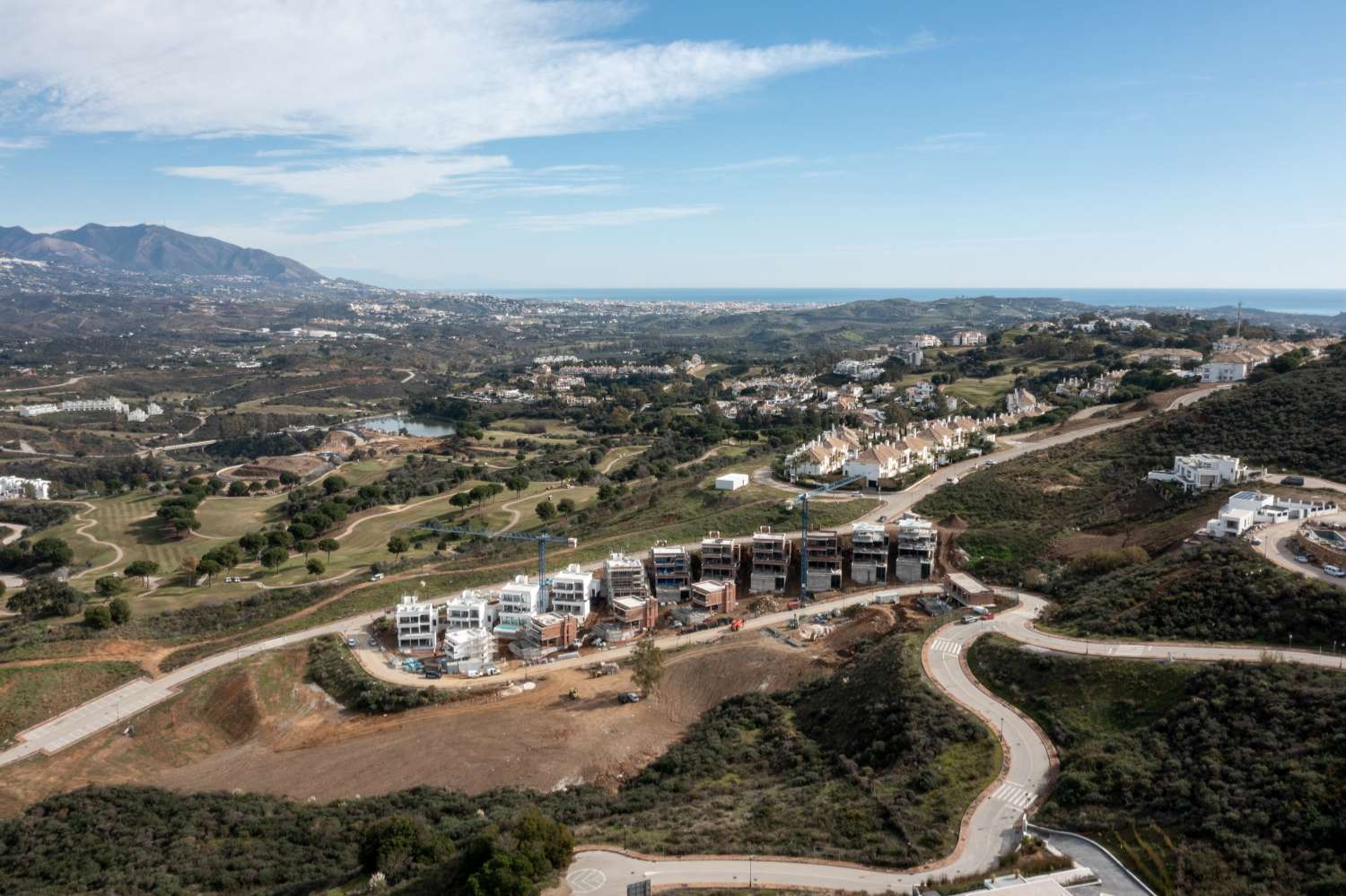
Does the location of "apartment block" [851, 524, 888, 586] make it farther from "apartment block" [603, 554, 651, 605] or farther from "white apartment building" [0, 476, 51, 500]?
"white apartment building" [0, 476, 51, 500]

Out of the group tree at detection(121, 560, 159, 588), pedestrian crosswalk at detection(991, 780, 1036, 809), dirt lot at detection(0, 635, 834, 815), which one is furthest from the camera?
tree at detection(121, 560, 159, 588)

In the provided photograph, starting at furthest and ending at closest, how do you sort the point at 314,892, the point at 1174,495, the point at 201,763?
the point at 1174,495, the point at 201,763, the point at 314,892

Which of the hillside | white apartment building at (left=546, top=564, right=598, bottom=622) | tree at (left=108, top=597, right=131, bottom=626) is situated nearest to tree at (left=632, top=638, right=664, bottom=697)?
white apartment building at (left=546, top=564, right=598, bottom=622)

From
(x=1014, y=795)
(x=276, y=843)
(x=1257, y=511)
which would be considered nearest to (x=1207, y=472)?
(x=1257, y=511)

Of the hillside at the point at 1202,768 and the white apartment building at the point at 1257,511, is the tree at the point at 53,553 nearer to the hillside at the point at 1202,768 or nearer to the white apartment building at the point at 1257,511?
the hillside at the point at 1202,768

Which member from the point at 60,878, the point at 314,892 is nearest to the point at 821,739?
the point at 314,892

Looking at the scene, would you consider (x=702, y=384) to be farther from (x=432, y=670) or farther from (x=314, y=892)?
(x=314, y=892)

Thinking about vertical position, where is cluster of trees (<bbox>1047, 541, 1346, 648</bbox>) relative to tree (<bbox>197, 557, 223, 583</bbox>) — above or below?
above
